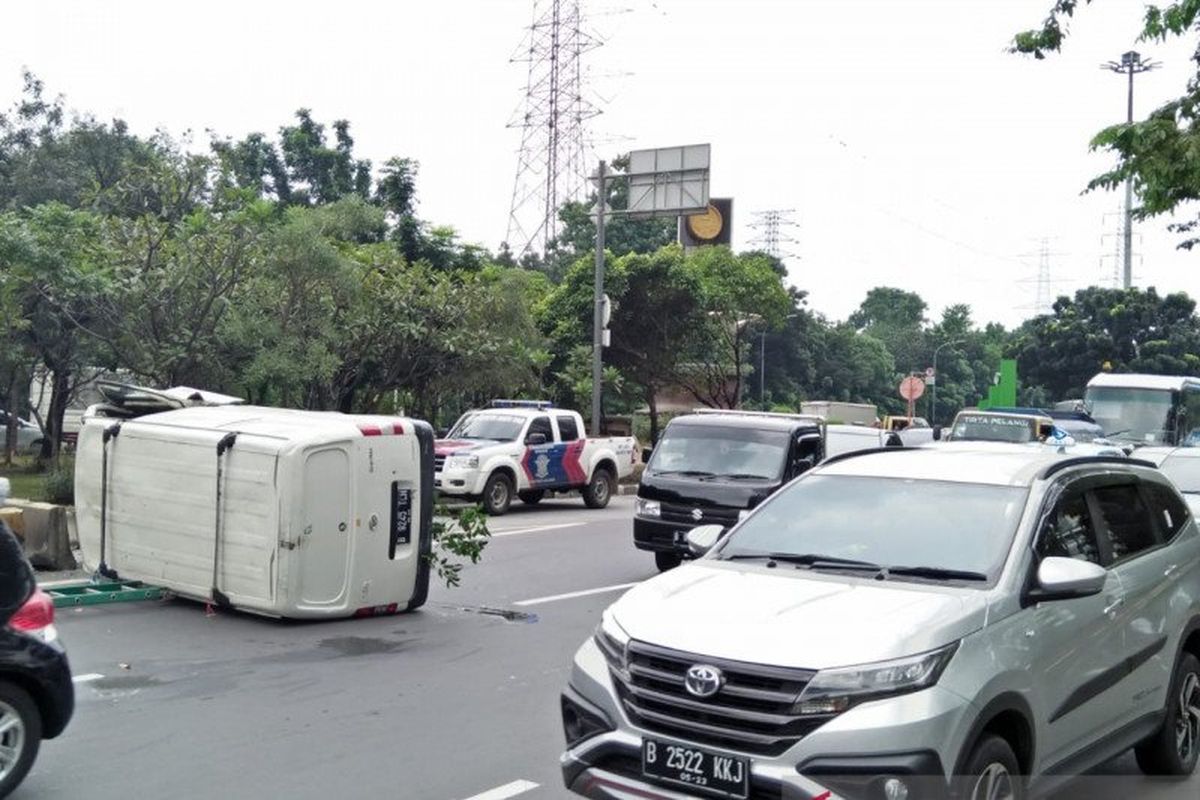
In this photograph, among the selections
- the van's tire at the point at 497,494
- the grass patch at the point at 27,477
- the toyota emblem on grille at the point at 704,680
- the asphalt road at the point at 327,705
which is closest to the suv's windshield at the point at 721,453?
the asphalt road at the point at 327,705

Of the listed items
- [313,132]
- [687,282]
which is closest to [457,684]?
[687,282]

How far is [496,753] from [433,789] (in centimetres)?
75

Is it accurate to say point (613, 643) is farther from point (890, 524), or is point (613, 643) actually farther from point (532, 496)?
point (532, 496)

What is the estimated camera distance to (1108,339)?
5731 cm

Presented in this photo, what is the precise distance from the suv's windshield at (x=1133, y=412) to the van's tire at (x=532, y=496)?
1639 cm

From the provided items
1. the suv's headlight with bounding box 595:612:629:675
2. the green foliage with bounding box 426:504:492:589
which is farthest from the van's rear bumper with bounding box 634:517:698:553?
the suv's headlight with bounding box 595:612:629:675

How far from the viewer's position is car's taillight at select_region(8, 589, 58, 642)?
18.8 feet

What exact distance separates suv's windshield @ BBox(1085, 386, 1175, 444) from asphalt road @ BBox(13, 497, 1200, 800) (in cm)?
2349

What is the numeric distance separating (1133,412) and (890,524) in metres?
29.2

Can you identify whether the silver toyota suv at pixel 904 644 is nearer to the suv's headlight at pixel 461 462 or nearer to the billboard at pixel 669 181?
the suv's headlight at pixel 461 462

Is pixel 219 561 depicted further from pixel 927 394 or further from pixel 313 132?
pixel 927 394

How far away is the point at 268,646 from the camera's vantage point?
9453 millimetres

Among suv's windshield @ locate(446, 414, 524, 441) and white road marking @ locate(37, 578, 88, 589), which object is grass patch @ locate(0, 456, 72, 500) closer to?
white road marking @ locate(37, 578, 88, 589)

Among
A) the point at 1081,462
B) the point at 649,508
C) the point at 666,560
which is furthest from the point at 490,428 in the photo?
the point at 1081,462
